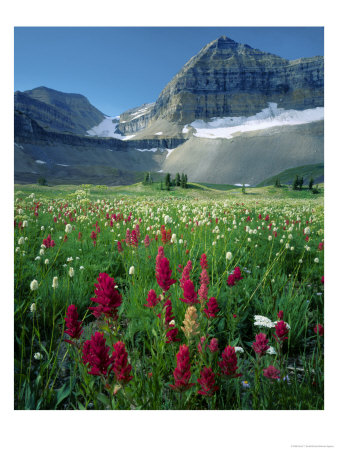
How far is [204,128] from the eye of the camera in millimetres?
125500

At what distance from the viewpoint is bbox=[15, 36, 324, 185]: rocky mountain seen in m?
72.7

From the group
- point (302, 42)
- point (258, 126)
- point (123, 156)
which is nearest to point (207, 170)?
point (258, 126)

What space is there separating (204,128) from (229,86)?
25.1m

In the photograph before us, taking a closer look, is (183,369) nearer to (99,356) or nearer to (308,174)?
(99,356)

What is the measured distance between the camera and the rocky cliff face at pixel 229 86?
289 feet

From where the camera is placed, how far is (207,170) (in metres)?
81.3

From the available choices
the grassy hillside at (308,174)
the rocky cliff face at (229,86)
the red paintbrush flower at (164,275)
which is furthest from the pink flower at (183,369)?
the rocky cliff face at (229,86)

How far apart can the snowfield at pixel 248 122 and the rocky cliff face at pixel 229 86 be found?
308cm

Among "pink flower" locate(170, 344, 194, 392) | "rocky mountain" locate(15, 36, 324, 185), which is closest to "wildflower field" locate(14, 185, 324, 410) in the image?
"pink flower" locate(170, 344, 194, 392)

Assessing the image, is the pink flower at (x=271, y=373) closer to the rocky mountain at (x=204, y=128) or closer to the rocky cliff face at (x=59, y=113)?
the rocky mountain at (x=204, y=128)
